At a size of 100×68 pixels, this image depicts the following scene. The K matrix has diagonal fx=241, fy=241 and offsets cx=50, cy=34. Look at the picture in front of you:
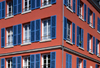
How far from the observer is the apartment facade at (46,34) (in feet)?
63.3

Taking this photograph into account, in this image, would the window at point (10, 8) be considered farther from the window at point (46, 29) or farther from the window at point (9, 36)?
the window at point (46, 29)

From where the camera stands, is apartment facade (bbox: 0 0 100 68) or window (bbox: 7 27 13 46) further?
window (bbox: 7 27 13 46)

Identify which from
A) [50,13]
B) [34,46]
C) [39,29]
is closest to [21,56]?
[34,46]

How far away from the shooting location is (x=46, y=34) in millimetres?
20141

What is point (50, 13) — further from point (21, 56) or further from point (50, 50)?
point (21, 56)

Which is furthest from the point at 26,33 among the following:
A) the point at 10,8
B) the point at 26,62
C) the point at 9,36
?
the point at 10,8

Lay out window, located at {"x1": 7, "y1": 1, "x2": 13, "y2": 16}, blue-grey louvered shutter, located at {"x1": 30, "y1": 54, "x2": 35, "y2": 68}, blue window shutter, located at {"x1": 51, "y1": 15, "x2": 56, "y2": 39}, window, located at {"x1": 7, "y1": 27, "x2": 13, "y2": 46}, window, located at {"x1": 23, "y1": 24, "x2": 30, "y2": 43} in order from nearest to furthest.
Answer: blue window shutter, located at {"x1": 51, "y1": 15, "x2": 56, "y2": 39}, blue-grey louvered shutter, located at {"x1": 30, "y1": 54, "x2": 35, "y2": 68}, window, located at {"x1": 23, "y1": 24, "x2": 30, "y2": 43}, window, located at {"x1": 7, "y1": 27, "x2": 13, "y2": 46}, window, located at {"x1": 7, "y1": 1, "x2": 13, "y2": 16}

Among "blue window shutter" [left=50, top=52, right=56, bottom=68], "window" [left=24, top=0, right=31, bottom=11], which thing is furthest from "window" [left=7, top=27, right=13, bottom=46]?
"blue window shutter" [left=50, top=52, right=56, bottom=68]

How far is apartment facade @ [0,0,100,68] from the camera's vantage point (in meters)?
19.3

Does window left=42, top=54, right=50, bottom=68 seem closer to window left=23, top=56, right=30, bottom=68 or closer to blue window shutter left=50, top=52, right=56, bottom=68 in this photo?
blue window shutter left=50, top=52, right=56, bottom=68

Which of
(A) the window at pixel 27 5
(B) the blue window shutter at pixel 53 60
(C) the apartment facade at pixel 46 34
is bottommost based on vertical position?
(B) the blue window shutter at pixel 53 60

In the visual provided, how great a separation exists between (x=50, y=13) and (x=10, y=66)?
665cm

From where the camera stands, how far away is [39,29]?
2036 cm

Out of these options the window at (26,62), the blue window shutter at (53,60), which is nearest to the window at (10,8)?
the window at (26,62)
